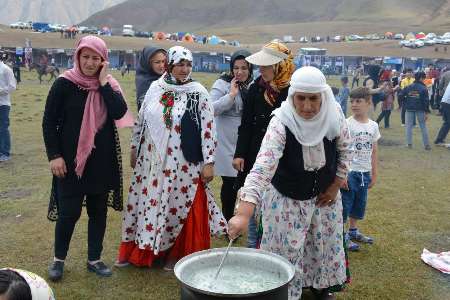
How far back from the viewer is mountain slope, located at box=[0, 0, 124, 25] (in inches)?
5389

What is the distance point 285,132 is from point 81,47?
5.06 ft

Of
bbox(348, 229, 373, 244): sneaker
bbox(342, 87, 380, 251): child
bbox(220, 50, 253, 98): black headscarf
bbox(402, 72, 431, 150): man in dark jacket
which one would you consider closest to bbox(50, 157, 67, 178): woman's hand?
bbox(220, 50, 253, 98): black headscarf

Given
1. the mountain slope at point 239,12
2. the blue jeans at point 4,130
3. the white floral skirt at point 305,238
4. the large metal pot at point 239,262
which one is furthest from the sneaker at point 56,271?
the mountain slope at point 239,12

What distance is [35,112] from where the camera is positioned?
41.8 feet

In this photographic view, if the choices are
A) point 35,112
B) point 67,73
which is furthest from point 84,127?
point 35,112

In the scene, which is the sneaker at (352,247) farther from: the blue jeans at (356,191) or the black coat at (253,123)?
the black coat at (253,123)

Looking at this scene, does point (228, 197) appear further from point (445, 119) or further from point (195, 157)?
point (445, 119)

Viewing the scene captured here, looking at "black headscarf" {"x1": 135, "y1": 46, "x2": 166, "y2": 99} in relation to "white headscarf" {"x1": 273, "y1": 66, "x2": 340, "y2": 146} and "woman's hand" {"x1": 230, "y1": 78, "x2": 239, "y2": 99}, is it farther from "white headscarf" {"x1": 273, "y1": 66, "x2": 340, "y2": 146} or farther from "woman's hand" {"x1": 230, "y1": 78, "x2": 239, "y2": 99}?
"white headscarf" {"x1": 273, "y1": 66, "x2": 340, "y2": 146}

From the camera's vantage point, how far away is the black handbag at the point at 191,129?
357cm

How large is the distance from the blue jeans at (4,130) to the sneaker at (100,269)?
4410mm

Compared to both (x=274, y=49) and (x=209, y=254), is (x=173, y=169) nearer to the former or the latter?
(x=274, y=49)

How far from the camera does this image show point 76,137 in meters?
3.31

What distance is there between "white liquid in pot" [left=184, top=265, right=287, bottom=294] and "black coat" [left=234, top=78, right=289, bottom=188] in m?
1.38

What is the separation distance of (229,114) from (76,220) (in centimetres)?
159
